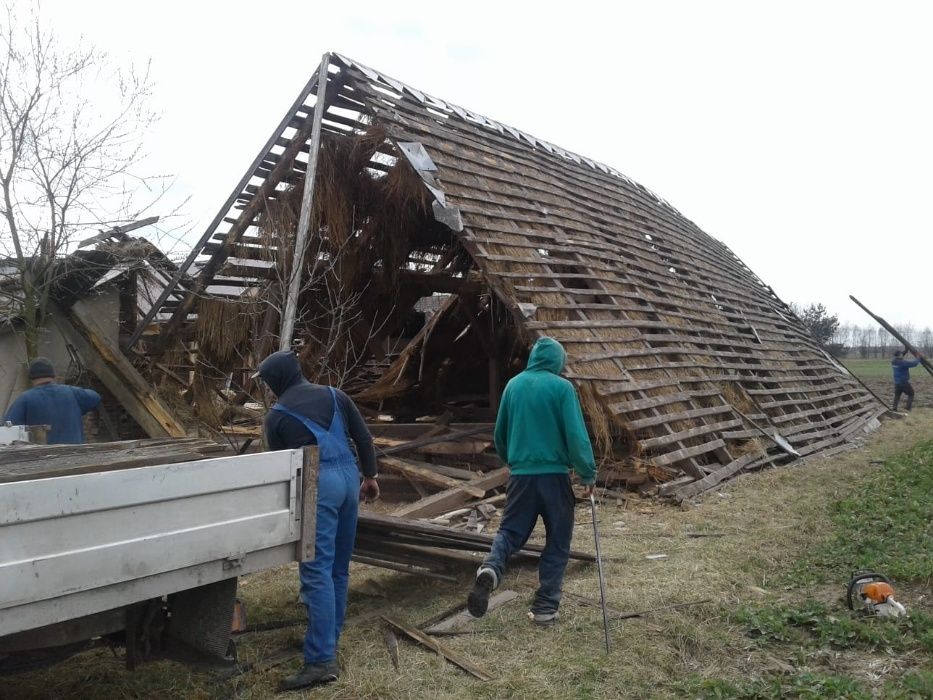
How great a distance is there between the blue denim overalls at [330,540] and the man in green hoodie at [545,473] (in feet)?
2.98

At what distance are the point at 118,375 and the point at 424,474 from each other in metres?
4.34

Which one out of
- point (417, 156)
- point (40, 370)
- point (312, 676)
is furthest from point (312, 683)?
point (417, 156)

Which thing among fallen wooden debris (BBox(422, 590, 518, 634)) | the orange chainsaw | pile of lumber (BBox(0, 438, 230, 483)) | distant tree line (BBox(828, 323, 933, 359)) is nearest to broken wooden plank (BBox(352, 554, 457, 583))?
fallen wooden debris (BBox(422, 590, 518, 634))

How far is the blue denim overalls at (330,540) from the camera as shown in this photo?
3.79m

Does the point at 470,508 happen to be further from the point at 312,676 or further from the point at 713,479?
the point at 312,676

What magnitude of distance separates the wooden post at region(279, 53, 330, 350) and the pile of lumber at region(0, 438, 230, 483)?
3.37m

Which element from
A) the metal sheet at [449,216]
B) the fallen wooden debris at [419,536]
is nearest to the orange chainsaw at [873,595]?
the fallen wooden debris at [419,536]

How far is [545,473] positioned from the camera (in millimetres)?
4781

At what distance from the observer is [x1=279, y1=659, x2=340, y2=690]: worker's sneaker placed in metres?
3.68

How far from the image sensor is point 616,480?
8383 millimetres

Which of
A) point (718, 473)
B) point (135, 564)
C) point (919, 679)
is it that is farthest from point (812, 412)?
point (135, 564)

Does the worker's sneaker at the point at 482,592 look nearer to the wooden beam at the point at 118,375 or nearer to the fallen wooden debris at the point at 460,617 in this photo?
the fallen wooden debris at the point at 460,617

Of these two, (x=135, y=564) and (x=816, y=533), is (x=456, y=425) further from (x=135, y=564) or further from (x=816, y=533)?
(x=135, y=564)

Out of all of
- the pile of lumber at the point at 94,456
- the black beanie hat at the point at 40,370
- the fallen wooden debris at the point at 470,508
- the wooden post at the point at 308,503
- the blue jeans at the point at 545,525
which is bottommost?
the fallen wooden debris at the point at 470,508
